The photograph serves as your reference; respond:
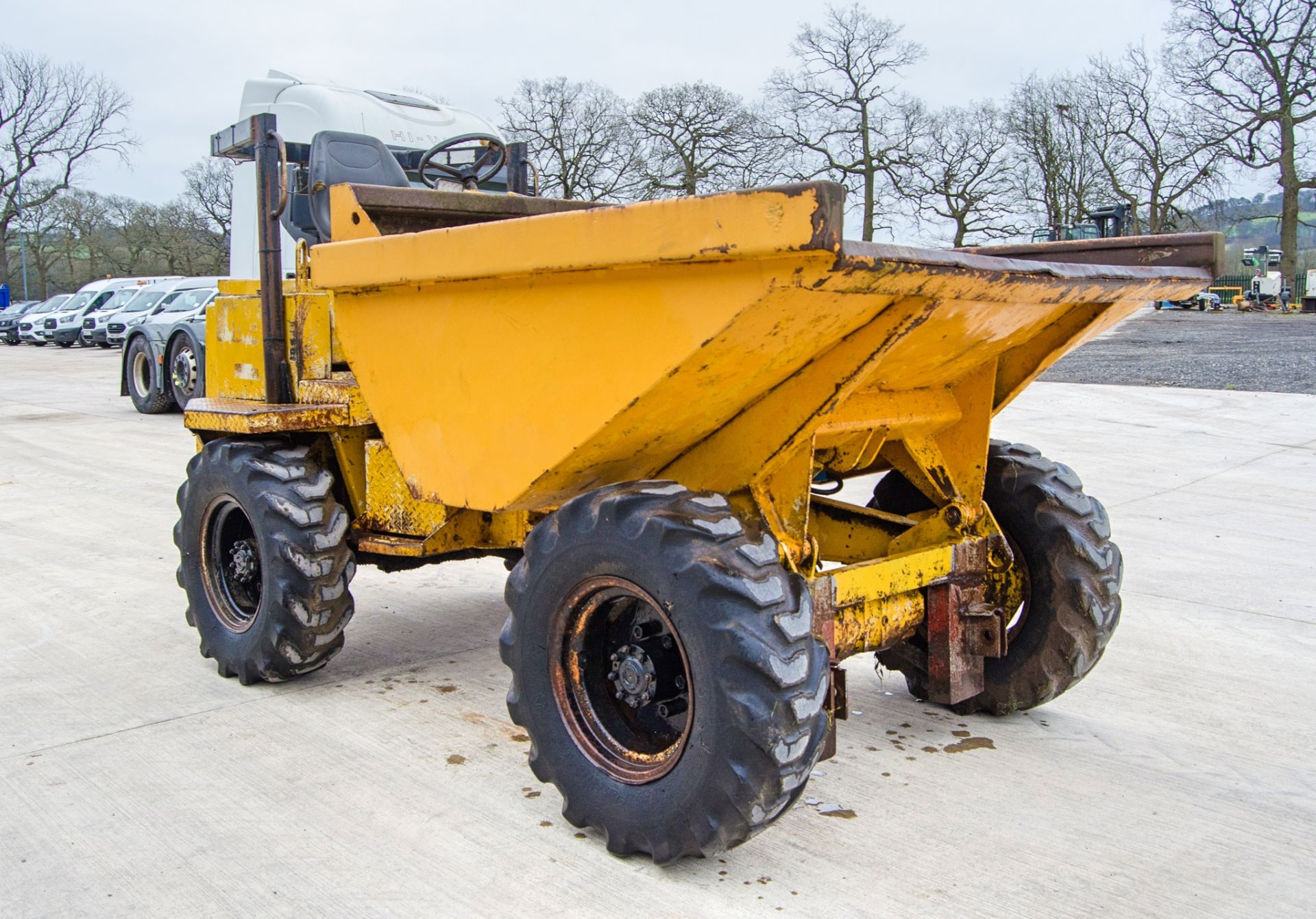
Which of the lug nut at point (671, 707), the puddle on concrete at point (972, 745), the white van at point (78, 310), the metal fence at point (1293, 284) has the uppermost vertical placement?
the metal fence at point (1293, 284)

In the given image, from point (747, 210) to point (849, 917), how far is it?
1.59m

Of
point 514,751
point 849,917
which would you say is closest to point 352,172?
point 514,751

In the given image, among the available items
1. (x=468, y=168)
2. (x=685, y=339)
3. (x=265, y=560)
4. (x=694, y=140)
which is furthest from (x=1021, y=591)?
(x=694, y=140)

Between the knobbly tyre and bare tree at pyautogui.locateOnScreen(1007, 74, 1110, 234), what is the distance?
135 ft

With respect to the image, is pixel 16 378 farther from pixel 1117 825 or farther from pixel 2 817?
pixel 1117 825

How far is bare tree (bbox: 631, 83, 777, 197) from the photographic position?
95.5 ft

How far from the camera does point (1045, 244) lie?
3.90m

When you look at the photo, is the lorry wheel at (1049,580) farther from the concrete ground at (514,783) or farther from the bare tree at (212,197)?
the bare tree at (212,197)

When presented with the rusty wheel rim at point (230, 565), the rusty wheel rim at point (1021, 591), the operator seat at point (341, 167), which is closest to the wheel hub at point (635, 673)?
the rusty wheel rim at point (1021, 591)

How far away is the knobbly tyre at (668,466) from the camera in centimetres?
269

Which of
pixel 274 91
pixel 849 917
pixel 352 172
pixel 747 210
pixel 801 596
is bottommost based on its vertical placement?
pixel 849 917

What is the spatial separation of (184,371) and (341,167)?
9.25 metres

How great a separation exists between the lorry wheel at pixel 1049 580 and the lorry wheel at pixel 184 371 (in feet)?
35.5

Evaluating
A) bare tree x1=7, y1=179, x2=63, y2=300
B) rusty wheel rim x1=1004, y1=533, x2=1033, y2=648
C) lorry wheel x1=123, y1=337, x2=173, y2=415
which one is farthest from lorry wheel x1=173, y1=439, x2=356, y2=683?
bare tree x1=7, y1=179, x2=63, y2=300
